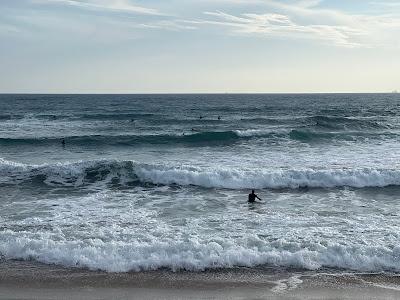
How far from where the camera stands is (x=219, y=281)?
1084cm

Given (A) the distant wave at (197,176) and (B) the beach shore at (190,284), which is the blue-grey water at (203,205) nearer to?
(A) the distant wave at (197,176)

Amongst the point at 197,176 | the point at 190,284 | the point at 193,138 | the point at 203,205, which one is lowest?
the point at 190,284

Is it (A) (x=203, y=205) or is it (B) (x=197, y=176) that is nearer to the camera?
(A) (x=203, y=205)

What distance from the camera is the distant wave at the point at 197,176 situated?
70.6 feet

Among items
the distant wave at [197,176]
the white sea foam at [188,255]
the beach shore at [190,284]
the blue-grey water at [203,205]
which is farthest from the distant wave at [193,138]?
the beach shore at [190,284]

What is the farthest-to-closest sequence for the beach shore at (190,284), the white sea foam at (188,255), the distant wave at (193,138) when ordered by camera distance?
the distant wave at (193,138)
the white sea foam at (188,255)
the beach shore at (190,284)

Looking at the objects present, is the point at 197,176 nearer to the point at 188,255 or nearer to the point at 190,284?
the point at 188,255

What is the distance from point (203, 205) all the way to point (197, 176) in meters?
4.35

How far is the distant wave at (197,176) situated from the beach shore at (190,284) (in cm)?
1026

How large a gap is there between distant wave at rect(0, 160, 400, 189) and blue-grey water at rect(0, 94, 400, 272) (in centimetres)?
5

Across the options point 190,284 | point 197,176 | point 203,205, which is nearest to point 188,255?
point 190,284

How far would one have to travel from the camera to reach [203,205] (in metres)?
17.9

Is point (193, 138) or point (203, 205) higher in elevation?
point (193, 138)

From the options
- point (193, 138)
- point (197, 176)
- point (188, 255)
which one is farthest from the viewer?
point (193, 138)
